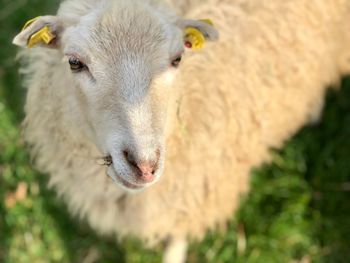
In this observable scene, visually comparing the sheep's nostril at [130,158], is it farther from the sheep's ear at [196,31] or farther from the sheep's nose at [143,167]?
the sheep's ear at [196,31]

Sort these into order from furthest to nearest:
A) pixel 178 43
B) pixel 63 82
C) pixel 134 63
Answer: pixel 63 82
pixel 178 43
pixel 134 63

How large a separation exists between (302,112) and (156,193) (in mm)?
1377

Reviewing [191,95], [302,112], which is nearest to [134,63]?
[191,95]

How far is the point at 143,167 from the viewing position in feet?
6.29

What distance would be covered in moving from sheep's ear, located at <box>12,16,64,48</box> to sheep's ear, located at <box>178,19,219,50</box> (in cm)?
54

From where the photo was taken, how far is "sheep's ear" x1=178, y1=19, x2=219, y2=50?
7.57 feet

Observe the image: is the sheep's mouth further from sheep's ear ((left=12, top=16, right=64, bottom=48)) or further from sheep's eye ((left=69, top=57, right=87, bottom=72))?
sheep's ear ((left=12, top=16, right=64, bottom=48))

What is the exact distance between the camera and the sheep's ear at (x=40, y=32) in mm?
2158

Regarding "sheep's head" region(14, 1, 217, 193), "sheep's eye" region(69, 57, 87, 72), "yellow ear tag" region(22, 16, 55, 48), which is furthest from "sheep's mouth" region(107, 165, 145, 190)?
"yellow ear tag" region(22, 16, 55, 48)

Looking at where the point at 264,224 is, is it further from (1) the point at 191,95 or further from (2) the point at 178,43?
(2) the point at 178,43

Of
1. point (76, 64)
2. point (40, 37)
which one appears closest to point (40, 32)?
point (40, 37)

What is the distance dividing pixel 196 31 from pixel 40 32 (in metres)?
0.68

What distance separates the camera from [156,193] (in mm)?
2699

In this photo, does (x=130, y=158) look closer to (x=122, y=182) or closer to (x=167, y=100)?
(x=122, y=182)
